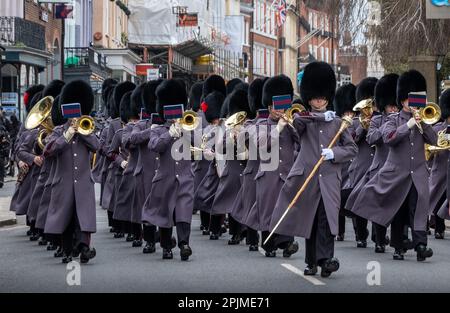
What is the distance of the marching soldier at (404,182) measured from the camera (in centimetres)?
1405

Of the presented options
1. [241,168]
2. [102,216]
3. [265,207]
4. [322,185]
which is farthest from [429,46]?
[322,185]

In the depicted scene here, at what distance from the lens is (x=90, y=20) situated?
2042 inches

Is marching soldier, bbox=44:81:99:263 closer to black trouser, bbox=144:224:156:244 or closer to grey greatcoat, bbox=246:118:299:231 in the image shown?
black trouser, bbox=144:224:156:244

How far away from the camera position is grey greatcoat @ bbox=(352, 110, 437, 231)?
46.4 ft

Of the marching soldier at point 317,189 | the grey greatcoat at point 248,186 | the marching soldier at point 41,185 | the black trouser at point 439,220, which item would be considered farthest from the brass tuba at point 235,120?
the marching soldier at point 317,189

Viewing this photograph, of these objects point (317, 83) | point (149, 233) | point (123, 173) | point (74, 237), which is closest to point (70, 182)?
point (74, 237)

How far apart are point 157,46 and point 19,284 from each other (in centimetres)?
4984

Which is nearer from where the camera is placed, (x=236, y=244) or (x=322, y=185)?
(x=322, y=185)

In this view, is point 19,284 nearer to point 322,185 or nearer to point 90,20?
point 322,185

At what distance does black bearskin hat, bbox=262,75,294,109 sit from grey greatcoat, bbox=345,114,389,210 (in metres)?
1.04

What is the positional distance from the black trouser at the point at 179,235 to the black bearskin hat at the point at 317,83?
2.16 m

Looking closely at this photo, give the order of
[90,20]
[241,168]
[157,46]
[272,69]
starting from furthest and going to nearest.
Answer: [272,69]
[157,46]
[90,20]
[241,168]

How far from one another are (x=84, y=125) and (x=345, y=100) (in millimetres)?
5637

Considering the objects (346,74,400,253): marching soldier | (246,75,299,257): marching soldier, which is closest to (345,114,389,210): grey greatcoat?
(346,74,400,253): marching soldier
